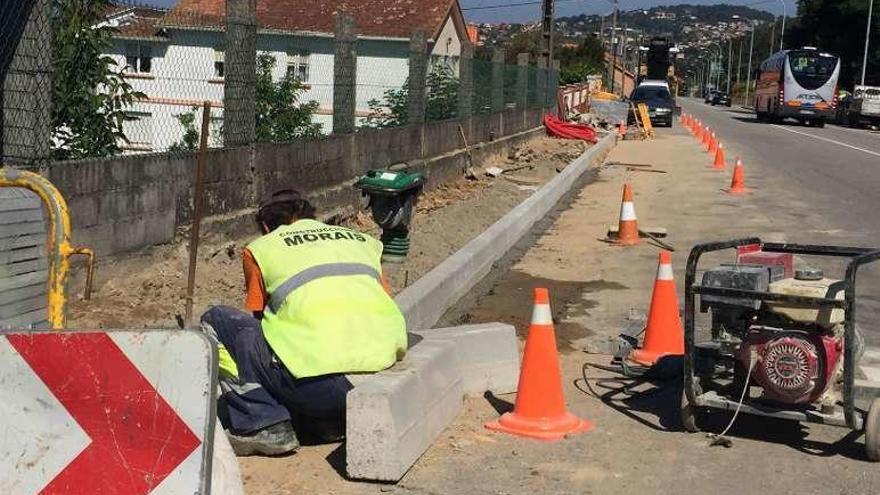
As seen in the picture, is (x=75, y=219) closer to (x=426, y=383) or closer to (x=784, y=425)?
(x=426, y=383)

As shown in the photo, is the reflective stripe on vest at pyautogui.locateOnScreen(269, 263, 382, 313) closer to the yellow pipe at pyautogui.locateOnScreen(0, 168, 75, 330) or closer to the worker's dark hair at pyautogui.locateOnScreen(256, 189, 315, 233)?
the worker's dark hair at pyautogui.locateOnScreen(256, 189, 315, 233)

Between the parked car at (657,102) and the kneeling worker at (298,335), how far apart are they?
41.2m

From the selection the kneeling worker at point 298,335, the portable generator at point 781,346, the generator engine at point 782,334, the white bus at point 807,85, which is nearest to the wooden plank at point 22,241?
the kneeling worker at point 298,335

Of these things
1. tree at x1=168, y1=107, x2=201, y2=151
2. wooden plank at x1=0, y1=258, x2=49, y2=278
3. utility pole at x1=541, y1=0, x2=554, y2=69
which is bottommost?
wooden plank at x1=0, y1=258, x2=49, y2=278

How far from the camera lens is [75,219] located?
688cm

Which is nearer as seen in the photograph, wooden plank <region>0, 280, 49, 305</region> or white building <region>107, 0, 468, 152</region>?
wooden plank <region>0, 280, 49, 305</region>

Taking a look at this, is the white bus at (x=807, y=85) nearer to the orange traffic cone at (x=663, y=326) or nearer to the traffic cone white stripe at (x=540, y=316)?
the orange traffic cone at (x=663, y=326)

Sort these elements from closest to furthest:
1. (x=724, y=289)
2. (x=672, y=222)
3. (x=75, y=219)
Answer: (x=724, y=289) < (x=75, y=219) < (x=672, y=222)

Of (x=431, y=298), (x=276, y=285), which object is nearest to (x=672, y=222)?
(x=431, y=298)

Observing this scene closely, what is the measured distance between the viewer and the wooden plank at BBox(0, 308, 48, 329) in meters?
5.11

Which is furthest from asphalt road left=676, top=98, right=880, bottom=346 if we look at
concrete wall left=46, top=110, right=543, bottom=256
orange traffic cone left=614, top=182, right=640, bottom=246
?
concrete wall left=46, top=110, right=543, bottom=256

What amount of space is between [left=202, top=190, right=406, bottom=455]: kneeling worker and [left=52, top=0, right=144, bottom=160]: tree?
10.0 feet

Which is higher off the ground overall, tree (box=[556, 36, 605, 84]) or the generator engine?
tree (box=[556, 36, 605, 84])

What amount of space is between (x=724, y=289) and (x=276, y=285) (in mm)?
2290
